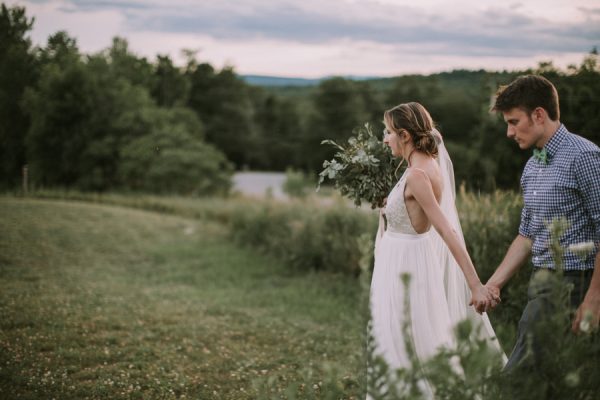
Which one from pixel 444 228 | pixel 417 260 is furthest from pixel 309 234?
pixel 444 228

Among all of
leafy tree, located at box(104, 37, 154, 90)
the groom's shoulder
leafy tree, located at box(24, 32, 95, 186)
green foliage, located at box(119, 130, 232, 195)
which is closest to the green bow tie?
the groom's shoulder

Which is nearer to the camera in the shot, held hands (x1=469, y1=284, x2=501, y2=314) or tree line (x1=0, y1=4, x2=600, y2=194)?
held hands (x1=469, y1=284, x2=501, y2=314)

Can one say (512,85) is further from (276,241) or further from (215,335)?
(276,241)

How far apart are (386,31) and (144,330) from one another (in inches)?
307

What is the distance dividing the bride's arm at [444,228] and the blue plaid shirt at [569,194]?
1.46 ft

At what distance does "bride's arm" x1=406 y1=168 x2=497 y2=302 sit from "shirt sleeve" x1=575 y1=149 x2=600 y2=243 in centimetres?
80

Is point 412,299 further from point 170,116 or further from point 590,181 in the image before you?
point 170,116

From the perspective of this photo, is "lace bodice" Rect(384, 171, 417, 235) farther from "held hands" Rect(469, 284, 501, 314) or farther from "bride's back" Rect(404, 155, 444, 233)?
"held hands" Rect(469, 284, 501, 314)

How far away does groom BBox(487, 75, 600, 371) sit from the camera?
9.03ft

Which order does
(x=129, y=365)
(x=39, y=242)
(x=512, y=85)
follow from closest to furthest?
1. (x=512, y=85)
2. (x=129, y=365)
3. (x=39, y=242)

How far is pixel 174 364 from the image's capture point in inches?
221

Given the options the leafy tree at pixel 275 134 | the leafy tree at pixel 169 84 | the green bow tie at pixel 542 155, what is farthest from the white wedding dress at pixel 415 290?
the leafy tree at pixel 275 134

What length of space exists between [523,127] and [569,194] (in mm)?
477

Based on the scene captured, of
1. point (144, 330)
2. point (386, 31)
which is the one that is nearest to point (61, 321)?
point (144, 330)
